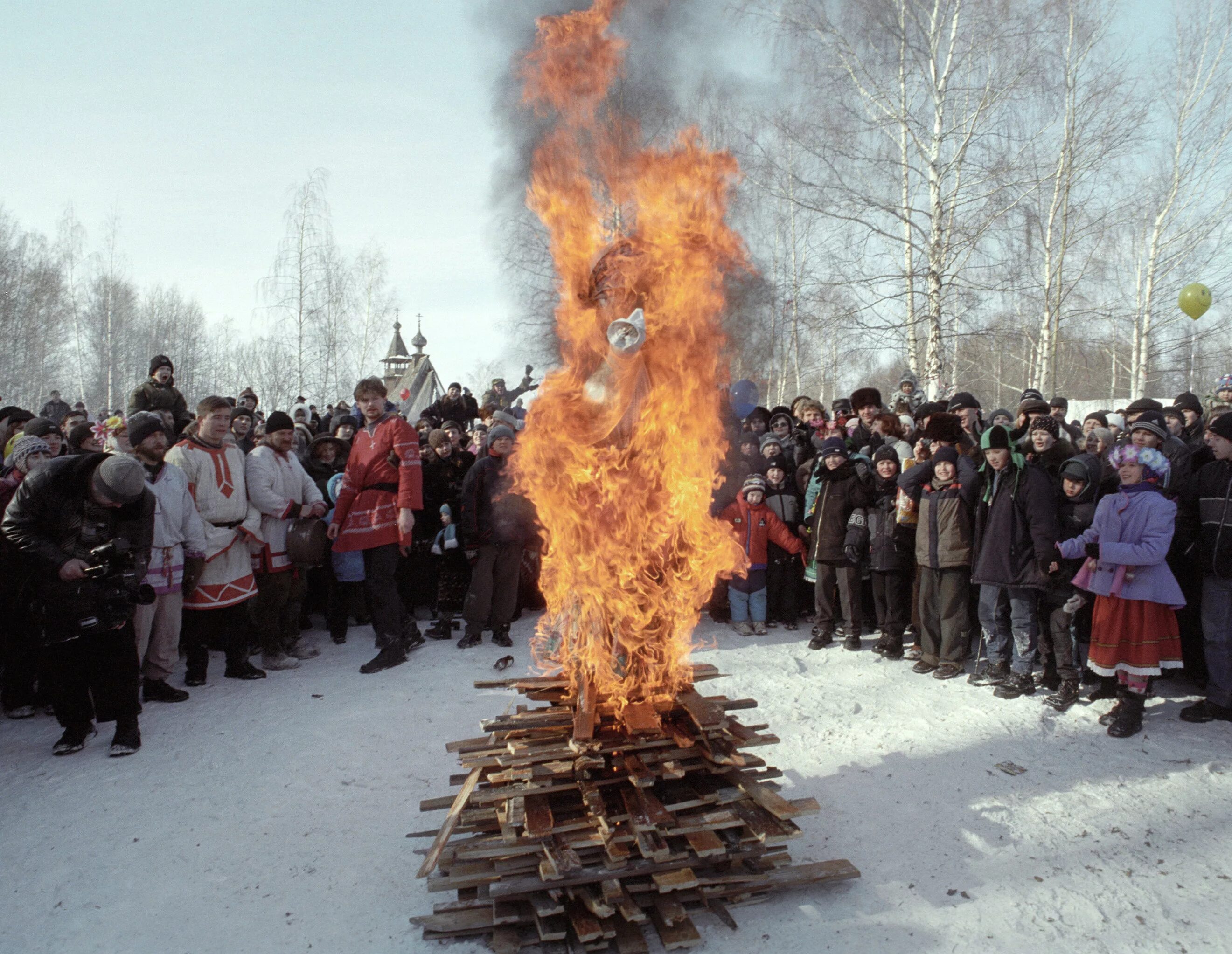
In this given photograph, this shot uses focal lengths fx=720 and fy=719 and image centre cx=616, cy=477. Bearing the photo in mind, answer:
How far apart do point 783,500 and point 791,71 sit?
10587mm

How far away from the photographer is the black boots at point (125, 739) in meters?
4.87

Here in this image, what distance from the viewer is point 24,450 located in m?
5.32

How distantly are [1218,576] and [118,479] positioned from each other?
7.60 meters

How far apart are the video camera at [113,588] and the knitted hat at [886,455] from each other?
640 cm

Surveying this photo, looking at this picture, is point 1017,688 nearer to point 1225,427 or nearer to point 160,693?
point 1225,427

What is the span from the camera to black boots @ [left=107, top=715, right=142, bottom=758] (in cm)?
487

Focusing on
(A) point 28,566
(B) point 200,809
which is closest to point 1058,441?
(B) point 200,809

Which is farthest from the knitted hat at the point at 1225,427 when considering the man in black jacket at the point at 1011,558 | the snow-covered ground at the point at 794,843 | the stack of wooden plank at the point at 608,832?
the stack of wooden plank at the point at 608,832

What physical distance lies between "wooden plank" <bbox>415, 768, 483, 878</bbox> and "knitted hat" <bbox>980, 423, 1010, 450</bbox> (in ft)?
16.0

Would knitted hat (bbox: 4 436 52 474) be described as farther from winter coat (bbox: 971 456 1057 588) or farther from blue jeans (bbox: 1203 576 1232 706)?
blue jeans (bbox: 1203 576 1232 706)

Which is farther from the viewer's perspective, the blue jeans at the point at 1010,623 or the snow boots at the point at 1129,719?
the blue jeans at the point at 1010,623

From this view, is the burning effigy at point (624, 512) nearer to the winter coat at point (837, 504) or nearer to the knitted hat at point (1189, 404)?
the winter coat at point (837, 504)

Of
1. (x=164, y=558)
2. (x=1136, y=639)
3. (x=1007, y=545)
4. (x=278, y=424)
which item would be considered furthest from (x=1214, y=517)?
(x=164, y=558)

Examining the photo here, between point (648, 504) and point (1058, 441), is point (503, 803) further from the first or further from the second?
point (1058, 441)
